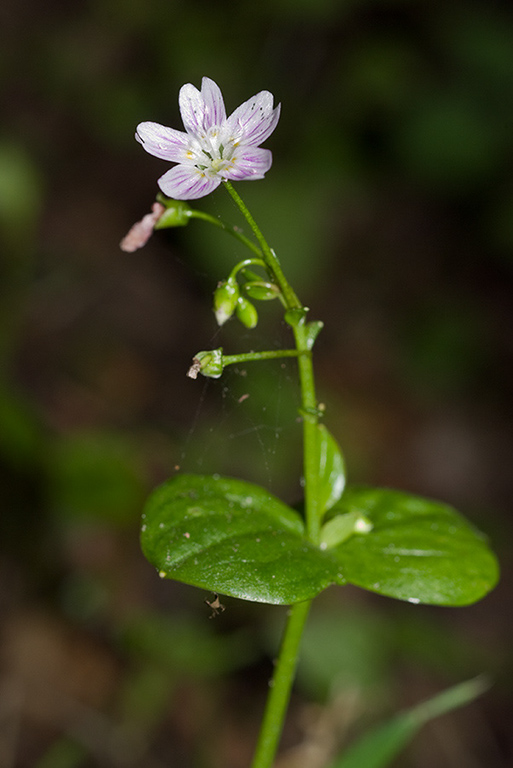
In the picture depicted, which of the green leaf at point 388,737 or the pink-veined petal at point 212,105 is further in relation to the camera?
the green leaf at point 388,737

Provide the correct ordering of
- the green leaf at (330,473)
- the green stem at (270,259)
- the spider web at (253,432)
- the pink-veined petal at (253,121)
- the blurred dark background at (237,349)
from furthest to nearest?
the spider web at (253,432)
the blurred dark background at (237,349)
the green leaf at (330,473)
the pink-veined petal at (253,121)
the green stem at (270,259)

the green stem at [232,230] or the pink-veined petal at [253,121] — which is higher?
the pink-veined petal at [253,121]

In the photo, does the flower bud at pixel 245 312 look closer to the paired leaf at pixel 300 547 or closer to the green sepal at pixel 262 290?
the green sepal at pixel 262 290

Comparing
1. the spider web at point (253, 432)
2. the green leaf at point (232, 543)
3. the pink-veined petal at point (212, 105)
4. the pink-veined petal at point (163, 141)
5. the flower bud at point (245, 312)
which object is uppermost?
the pink-veined petal at point (212, 105)

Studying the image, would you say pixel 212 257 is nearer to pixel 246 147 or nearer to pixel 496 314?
pixel 496 314

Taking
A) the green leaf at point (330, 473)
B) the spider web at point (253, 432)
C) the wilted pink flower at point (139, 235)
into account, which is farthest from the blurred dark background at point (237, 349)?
the wilted pink flower at point (139, 235)

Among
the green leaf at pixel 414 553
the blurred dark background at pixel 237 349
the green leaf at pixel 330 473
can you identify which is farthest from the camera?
the blurred dark background at pixel 237 349

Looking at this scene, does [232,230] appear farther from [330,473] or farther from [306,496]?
[330,473]

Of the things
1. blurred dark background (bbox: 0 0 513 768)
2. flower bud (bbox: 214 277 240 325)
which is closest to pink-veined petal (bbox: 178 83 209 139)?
flower bud (bbox: 214 277 240 325)

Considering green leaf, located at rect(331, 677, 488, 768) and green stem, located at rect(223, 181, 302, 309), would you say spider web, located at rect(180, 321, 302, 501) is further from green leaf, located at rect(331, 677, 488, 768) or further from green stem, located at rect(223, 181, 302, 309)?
green stem, located at rect(223, 181, 302, 309)

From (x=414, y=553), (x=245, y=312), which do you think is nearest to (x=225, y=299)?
(x=245, y=312)
